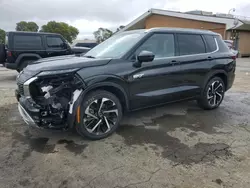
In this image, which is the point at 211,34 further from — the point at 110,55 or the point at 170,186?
the point at 170,186

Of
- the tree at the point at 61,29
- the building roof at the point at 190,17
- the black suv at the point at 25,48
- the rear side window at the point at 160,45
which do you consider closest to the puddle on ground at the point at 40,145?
the rear side window at the point at 160,45

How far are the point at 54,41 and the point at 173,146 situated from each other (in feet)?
26.1

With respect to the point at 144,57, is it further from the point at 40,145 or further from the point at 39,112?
the point at 40,145

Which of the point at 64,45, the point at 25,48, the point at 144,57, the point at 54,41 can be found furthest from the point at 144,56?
the point at 64,45

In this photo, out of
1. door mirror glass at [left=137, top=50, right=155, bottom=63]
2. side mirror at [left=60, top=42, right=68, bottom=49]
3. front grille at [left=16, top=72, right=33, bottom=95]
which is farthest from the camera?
side mirror at [left=60, top=42, right=68, bottom=49]

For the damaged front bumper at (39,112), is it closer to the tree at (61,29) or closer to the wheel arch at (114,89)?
the wheel arch at (114,89)

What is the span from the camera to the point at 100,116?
140 inches

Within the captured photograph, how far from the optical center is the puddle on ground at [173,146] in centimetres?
307

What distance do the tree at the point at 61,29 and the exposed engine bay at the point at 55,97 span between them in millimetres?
49833

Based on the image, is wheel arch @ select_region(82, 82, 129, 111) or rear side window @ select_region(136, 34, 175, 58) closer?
wheel arch @ select_region(82, 82, 129, 111)

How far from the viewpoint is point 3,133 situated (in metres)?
3.82

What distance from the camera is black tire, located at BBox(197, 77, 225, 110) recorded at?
492 cm

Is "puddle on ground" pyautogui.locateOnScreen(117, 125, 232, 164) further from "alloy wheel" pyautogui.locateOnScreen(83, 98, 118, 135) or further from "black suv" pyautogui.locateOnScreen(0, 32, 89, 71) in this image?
"black suv" pyautogui.locateOnScreen(0, 32, 89, 71)

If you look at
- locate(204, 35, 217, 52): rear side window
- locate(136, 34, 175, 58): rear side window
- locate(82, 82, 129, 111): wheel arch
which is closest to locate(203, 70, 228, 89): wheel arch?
locate(204, 35, 217, 52): rear side window
